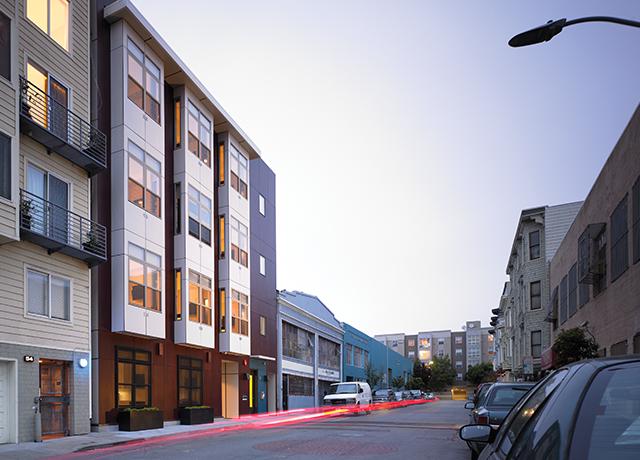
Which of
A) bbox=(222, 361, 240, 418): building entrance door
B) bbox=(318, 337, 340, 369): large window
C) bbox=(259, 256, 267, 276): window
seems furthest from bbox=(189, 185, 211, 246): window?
bbox=(318, 337, 340, 369): large window

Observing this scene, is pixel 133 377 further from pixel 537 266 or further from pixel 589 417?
pixel 537 266

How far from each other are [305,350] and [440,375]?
85.7 m

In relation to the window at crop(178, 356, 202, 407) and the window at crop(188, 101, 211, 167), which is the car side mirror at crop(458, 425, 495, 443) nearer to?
the window at crop(178, 356, 202, 407)

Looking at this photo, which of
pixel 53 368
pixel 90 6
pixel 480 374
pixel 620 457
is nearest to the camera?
pixel 620 457

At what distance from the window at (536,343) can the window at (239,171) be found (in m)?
23.1

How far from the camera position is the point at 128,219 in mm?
25172

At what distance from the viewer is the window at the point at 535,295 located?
4828 cm

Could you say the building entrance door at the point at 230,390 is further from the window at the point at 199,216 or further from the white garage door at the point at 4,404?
the white garage door at the point at 4,404

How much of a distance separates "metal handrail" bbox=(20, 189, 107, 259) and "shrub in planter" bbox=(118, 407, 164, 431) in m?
5.30

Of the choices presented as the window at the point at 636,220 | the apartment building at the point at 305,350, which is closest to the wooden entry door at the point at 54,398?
the window at the point at 636,220

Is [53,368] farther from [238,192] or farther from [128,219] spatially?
[238,192]

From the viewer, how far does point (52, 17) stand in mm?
22312

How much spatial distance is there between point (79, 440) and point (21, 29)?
1160 centimetres

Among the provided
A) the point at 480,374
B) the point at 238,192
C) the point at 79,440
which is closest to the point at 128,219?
the point at 79,440
